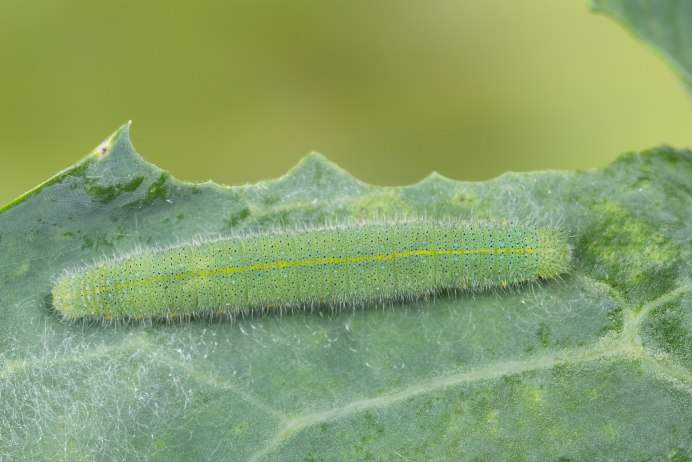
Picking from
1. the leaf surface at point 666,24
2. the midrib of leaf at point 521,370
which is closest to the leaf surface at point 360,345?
the midrib of leaf at point 521,370

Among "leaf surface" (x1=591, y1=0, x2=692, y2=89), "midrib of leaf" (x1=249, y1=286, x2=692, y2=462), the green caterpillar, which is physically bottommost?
"midrib of leaf" (x1=249, y1=286, x2=692, y2=462)

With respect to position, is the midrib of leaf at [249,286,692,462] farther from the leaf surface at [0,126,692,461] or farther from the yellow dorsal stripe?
the yellow dorsal stripe

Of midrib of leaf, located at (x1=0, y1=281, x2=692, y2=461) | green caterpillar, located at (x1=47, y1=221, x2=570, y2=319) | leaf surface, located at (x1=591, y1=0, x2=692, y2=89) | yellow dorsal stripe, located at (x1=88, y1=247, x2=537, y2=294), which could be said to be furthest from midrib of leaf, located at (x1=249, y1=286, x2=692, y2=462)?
leaf surface, located at (x1=591, y1=0, x2=692, y2=89)

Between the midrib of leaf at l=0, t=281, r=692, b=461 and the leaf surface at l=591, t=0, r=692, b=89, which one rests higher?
the leaf surface at l=591, t=0, r=692, b=89

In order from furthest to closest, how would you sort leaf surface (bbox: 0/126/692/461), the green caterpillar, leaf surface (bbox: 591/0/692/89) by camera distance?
Answer: the green caterpillar → leaf surface (bbox: 0/126/692/461) → leaf surface (bbox: 591/0/692/89)

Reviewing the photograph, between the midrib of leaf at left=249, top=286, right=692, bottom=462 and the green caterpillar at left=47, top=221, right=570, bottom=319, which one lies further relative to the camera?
the green caterpillar at left=47, top=221, right=570, bottom=319

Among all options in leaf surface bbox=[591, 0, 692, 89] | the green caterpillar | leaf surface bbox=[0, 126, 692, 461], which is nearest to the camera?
leaf surface bbox=[591, 0, 692, 89]

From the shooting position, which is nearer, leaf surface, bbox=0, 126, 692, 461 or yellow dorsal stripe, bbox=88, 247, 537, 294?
leaf surface, bbox=0, 126, 692, 461

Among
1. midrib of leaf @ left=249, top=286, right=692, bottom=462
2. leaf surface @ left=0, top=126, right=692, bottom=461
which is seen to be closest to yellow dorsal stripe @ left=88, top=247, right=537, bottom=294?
leaf surface @ left=0, top=126, right=692, bottom=461

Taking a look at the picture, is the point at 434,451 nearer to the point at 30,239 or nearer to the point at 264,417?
the point at 264,417
